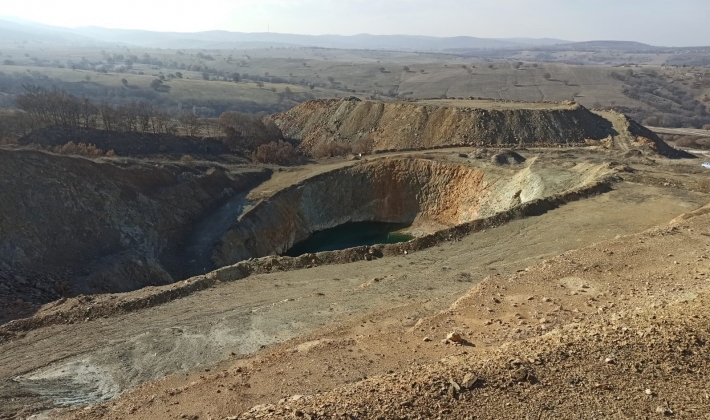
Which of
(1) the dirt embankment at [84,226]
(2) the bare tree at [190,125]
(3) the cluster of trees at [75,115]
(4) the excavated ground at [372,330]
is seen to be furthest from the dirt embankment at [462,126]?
(4) the excavated ground at [372,330]

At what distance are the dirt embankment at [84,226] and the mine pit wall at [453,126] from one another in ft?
81.6

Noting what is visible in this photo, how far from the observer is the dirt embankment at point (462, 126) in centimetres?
5362

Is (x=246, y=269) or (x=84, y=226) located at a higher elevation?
(x=84, y=226)

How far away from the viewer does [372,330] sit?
50.7 feet

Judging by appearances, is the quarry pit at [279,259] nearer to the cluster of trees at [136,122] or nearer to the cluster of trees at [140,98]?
the cluster of trees at [136,122]

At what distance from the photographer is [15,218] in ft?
93.2

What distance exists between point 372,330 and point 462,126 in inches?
1707

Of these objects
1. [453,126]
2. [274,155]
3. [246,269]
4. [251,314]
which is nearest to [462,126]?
[453,126]

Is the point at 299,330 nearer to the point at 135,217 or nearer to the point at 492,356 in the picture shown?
the point at 492,356

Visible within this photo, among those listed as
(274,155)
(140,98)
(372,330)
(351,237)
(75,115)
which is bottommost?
(351,237)

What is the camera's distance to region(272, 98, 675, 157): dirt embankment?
53625 millimetres

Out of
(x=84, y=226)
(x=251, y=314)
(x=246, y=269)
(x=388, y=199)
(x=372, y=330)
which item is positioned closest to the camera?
(x=372, y=330)

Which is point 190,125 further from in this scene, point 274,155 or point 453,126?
point 453,126

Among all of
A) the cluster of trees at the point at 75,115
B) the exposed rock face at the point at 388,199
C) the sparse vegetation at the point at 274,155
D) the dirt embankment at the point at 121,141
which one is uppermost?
the cluster of trees at the point at 75,115
